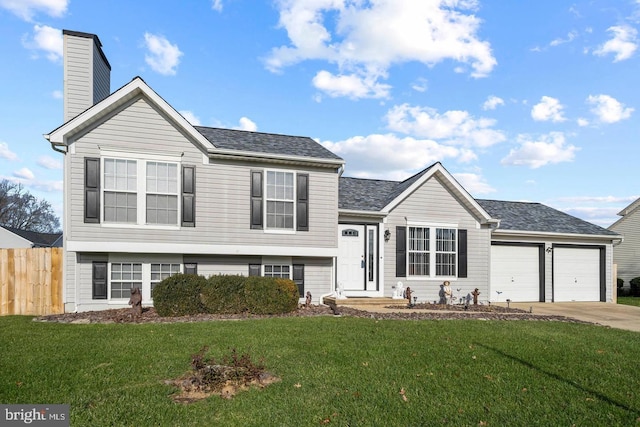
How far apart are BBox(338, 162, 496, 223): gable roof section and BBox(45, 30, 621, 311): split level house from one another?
0.17 ft

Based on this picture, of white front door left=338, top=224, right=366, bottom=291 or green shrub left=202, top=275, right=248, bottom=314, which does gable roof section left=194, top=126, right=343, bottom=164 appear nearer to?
white front door left=338, top=224, right=366, bottom=291

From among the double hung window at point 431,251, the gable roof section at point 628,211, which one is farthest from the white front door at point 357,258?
the gable roof section at point 628,211

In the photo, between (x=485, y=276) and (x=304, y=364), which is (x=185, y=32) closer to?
(x=304, y=364)

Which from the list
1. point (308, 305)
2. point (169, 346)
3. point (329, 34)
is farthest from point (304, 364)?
point (329, 34)

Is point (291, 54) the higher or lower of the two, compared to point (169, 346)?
higher

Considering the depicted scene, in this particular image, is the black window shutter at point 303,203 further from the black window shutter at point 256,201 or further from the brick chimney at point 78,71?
the brick chimney at point 78,71

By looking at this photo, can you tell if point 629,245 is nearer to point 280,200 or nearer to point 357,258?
point 357,258

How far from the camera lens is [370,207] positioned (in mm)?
15438

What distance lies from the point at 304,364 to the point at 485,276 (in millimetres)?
12002

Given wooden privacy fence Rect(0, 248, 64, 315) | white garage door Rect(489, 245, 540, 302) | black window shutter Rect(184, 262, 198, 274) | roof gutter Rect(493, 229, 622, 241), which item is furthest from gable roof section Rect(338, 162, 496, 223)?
wooden privacy fence Rect(0, 248, 64, 315)

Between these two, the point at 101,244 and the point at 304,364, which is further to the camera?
the point at 101,244

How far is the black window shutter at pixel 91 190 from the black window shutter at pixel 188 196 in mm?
2272

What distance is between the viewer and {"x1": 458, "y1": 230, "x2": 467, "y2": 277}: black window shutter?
53.5ft

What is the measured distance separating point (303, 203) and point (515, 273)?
10.2 meters
